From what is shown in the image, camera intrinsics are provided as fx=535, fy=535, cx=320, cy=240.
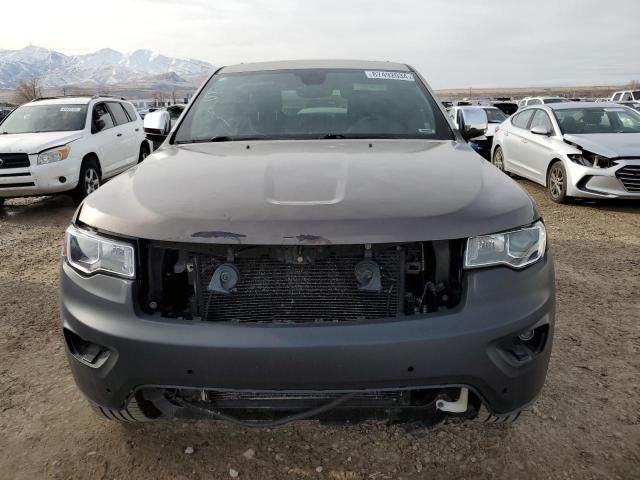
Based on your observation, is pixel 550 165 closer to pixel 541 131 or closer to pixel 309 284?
pixel 541 131

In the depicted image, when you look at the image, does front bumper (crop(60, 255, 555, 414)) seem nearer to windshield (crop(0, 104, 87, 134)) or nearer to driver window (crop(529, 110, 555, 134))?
driver window (crop(529, 110, 555, 134))

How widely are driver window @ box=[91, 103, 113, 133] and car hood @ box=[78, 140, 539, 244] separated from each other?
23.8 feet

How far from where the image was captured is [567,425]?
250 centimetres

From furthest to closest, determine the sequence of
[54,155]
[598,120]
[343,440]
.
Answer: [598,120], [54,155], [343,440]

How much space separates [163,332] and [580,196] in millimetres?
7134

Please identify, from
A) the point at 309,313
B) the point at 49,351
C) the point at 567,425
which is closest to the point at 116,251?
the point at 309,313

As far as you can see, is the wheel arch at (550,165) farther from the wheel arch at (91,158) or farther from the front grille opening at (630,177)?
the wheel arch at (91,158)

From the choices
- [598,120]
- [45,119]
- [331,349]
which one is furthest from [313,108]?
[45,119]

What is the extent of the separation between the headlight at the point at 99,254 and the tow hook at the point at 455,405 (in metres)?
1.16

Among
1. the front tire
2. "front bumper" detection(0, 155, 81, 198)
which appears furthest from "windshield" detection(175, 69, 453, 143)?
"front bumper" detection(0, 155, 81, 198)

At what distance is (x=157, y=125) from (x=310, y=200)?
6.30 feet

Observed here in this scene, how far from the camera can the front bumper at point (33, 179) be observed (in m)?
7.61

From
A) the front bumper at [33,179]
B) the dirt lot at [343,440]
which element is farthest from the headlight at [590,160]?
the front bumper at [33,179]

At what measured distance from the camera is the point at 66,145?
7.91 m
